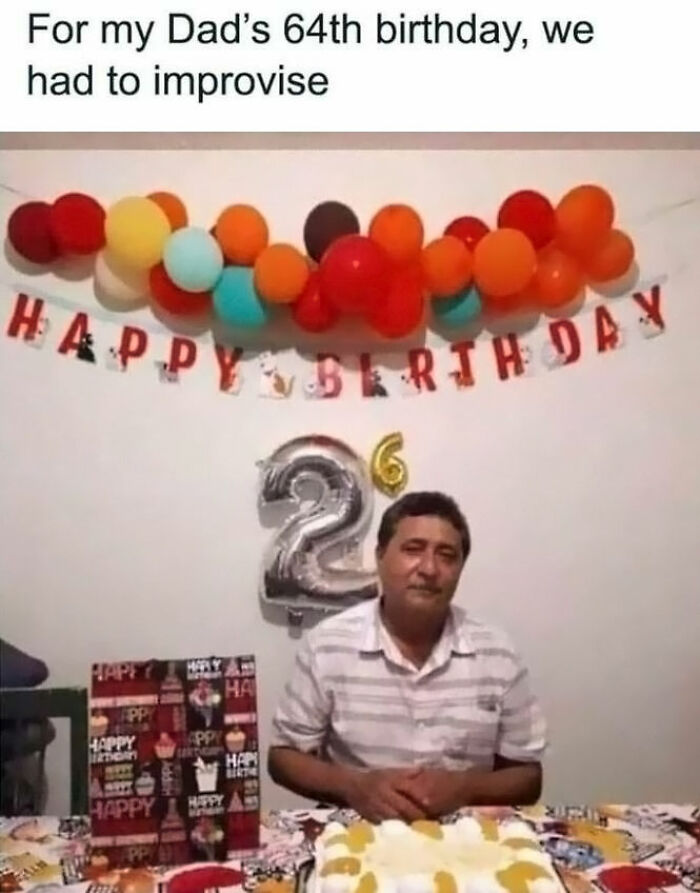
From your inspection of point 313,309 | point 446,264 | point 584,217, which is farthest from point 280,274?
point 584,217

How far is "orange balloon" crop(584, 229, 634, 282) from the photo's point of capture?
100 cm

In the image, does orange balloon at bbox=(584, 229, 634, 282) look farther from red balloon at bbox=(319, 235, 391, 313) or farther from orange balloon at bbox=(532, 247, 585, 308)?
red balloon at bbox=(319, 235, 391, 313)

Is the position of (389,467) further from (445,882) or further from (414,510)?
(445,882)

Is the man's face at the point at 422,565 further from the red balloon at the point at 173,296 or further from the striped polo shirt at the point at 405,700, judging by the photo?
the red balloon at the point at 173,296

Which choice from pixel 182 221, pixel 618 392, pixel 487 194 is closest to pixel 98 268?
pixel 182 221

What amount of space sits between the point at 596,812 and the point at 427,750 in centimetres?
15

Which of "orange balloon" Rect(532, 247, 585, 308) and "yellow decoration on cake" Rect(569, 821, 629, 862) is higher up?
"orange balloon" Rect(532, 247, 585, 308)

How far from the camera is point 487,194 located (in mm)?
993

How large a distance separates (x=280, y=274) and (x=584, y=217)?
269mm

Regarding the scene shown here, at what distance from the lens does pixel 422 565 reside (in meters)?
1.01

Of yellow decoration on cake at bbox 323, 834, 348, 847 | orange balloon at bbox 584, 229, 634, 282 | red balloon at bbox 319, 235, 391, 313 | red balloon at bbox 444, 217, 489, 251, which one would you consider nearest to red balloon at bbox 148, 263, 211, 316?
red balloon at bbox 319, 235, 391, 313

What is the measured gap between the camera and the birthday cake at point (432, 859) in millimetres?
826

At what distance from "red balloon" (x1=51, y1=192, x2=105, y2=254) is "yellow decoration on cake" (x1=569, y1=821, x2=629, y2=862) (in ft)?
2.08

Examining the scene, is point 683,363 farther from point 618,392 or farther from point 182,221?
point 182,221
